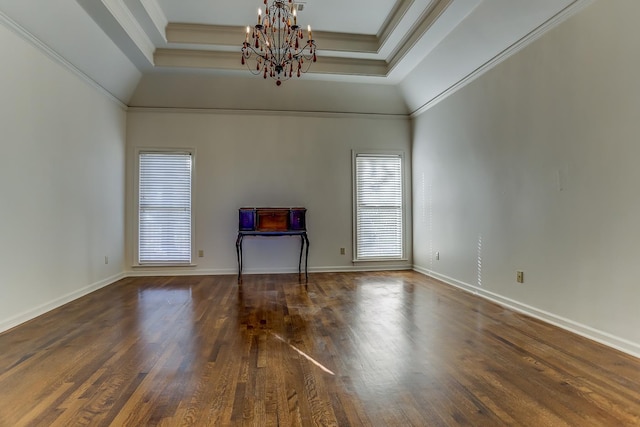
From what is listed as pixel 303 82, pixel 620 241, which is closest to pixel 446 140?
pixel 303 82

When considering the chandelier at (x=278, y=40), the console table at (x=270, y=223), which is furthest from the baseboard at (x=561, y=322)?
the chandelier at (x=278, y=40)

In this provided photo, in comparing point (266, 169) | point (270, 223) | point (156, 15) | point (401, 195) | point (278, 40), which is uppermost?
point (156, 15)

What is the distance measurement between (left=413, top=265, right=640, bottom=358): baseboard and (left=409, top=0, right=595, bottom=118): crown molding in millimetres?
2560

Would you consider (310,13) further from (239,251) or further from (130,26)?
(239,251)

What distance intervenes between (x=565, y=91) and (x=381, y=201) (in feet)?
11.1

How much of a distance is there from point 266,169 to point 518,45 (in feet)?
12.6

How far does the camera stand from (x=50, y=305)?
362 cm

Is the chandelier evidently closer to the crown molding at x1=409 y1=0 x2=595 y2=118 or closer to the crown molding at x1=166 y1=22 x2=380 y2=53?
the crown molding at x1=166 y1=22 x2=380 y2=53

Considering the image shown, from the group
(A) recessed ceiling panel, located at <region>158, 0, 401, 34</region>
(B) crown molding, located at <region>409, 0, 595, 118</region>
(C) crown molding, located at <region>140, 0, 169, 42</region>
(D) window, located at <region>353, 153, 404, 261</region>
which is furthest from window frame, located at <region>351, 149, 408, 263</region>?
(C) crown molding, located at <region>140, 0, 169, 42</region>

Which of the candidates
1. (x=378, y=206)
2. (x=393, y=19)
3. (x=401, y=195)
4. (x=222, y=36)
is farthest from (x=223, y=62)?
(x=401, y=195)

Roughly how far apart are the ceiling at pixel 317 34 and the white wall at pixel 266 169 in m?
0.73

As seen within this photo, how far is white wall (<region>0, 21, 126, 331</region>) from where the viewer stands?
121 inches

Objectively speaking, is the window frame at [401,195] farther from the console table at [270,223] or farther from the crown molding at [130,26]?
the crown molding at [130,26]

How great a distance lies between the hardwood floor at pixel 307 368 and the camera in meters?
1.73
